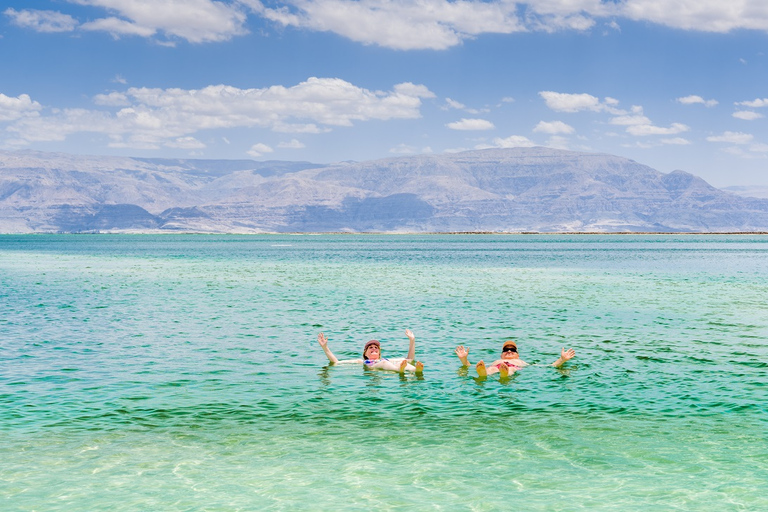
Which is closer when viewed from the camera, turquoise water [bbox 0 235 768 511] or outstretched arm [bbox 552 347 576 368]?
turquoise water [bbox 0 235 768 511]

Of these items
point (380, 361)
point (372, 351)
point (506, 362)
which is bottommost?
point (380, 361)

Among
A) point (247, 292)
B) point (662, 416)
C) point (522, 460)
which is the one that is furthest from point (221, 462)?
point (247, 292)

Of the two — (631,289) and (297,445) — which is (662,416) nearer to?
(297,445)

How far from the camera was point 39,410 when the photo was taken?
1873 cm

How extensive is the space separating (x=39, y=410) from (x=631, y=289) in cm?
4653

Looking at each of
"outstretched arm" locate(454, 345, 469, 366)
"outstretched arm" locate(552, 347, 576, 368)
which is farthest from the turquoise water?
"outstretched arm" locate(454, 345, 469, 366)

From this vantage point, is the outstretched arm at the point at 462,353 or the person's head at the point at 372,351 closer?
the outstretched arm at the point at 462,353

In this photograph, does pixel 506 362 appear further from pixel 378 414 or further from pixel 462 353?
pixel 378 414

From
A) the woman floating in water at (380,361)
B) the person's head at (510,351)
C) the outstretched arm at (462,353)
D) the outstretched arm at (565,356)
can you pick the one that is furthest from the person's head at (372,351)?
the outstretched arm at (565,356)

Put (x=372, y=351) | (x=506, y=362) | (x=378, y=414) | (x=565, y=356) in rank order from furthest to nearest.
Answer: (x=372, y=351) → (x=565, y=356) → (x=506, y=362) → (x=378, y=414)

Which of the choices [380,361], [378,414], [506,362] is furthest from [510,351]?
[378,414]

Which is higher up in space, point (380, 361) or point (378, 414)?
point (380, 361)

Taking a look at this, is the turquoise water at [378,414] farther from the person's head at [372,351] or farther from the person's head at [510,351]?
the person's head at [510,351]

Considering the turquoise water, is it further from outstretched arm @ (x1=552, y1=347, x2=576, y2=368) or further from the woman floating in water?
the woman floating in water
